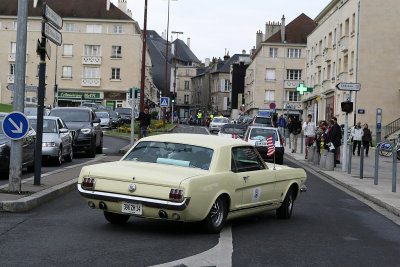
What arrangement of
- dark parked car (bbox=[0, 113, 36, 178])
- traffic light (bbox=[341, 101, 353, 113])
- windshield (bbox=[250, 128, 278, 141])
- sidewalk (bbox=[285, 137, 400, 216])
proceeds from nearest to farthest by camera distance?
sidewalk (bbox=[285, 137, 400, 216]), dark parked car (bbox=[0, 113, 36, 178]), traffic light (bbox=[341, 101, 353, 113]), windshield (bbox=[250, 128, 278, 141])

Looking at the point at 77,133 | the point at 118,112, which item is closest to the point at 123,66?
the point at 118,112

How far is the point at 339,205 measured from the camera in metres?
12.9

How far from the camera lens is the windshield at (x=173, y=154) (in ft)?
27.2

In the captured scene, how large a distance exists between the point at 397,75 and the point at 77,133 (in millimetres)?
31411

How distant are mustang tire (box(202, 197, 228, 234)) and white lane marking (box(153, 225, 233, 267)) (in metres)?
0.40

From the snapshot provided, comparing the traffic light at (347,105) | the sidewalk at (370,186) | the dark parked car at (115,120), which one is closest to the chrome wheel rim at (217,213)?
the sidewalk at (370,186)

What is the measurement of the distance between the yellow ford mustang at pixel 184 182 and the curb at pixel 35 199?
5.94ft

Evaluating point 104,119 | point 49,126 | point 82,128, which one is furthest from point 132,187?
point 104,119

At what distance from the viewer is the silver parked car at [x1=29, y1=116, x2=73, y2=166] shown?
18250 millimetres

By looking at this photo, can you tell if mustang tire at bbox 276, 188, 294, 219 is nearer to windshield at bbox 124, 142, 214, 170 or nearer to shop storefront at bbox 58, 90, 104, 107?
windshield at bbox 124, 142, 214, 170

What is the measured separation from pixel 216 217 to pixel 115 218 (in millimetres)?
1435

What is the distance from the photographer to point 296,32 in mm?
91000

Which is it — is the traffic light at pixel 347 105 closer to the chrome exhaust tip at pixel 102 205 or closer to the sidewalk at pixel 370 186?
the sidewalk at pixel 370 186

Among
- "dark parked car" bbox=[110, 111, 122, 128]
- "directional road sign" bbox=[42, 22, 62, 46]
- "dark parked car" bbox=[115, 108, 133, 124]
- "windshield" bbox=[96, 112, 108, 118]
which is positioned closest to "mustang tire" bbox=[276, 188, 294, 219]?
"directional road sign" bbox=[42, 22, 62, 46]
